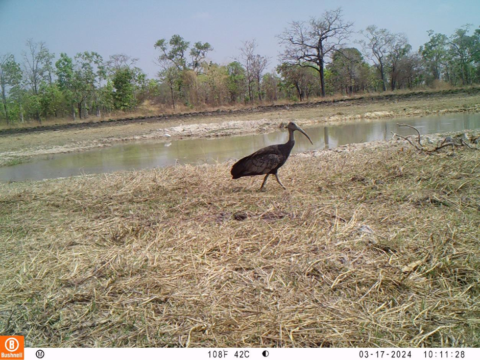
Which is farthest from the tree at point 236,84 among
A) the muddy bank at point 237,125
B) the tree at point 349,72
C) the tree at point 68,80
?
the tree at point 68,80

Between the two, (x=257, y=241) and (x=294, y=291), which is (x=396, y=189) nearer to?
(x=257, y=241)

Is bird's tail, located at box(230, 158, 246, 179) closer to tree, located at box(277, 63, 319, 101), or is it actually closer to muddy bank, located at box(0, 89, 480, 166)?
muddy bank, located at box(0, 89, 480, 166)

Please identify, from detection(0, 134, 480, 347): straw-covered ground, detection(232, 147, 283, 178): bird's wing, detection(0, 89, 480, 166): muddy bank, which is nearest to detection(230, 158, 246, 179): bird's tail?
detection(232, 147, 283, 178): bird's wing

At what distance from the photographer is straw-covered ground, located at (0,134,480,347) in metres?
2.27

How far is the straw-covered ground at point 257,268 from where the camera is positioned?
2.27 metres

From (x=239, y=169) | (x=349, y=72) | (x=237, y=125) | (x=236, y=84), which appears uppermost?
(x=349, y=72)

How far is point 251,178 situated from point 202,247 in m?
3.37

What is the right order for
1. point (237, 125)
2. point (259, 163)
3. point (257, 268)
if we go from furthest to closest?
point (237, 125)
point (259, 163)
point (257, 268)

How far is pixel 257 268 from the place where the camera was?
3014mm

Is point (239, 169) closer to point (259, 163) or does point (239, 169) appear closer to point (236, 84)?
point (259, 163)

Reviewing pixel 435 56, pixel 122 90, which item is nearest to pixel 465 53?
pixel 435 56

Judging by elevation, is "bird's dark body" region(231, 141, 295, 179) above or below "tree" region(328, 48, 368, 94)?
below

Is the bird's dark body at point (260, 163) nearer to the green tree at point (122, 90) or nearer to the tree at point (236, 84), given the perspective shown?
the tree at point (236, 84)

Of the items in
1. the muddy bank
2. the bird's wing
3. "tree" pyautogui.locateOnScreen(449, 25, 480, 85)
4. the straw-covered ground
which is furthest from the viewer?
"tree" pyautogui.locateOnScreen(449, 25, 480, 85)
